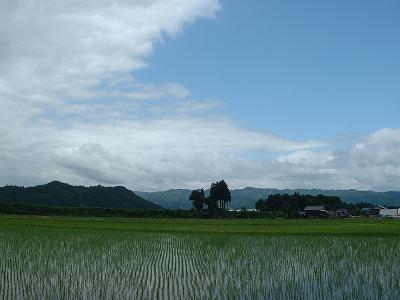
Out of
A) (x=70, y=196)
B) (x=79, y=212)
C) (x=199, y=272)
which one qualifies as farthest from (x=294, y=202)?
(x=199, y=272)

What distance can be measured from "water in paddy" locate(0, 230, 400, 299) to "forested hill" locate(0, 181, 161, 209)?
11602cm

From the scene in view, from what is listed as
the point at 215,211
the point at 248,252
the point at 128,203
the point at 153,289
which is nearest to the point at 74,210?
the point at 215,211

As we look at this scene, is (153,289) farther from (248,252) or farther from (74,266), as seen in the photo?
(248,252)

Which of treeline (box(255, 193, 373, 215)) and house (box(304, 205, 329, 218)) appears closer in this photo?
house (box(304, 205, 329, 218))

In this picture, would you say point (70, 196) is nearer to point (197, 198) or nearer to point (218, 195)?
point (197, 198)

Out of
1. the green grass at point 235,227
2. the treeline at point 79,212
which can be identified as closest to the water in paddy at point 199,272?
the green grass at point 235,227

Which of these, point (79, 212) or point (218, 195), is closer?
point (79, 212)

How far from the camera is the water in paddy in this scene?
28.4 feet

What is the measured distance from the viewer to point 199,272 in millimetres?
11328

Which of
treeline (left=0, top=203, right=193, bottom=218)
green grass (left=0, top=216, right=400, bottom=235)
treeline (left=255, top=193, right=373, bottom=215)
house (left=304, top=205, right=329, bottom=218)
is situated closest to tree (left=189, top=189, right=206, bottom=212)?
treeline (left=0, top=203, right=193, bottom=218)

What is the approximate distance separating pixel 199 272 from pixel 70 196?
136 meters

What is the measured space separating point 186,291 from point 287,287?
83.5 inches

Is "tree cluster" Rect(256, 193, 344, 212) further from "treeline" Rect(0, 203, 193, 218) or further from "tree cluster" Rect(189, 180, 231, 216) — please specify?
"treeline" Rect(0, 203, 193, 218)

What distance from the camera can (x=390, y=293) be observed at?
28.0 feet
